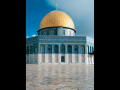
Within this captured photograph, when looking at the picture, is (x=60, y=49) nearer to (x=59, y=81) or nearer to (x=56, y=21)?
(x=56, y=21)

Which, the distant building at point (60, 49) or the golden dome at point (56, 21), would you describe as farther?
the golden dome at point (56, 21)

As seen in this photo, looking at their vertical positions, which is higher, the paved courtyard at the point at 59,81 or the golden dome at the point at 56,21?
the golden dome at the point at 56,21

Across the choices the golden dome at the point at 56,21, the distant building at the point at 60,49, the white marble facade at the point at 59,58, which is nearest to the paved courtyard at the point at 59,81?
the white marble facade at the point at 59,58

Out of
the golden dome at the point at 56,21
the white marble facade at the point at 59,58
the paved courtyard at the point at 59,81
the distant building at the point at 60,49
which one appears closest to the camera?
the paved courtyard at the point at 59,81

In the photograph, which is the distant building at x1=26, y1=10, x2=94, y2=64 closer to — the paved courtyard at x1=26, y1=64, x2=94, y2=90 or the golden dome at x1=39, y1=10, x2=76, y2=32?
the golden dome at x1=39, y1=10, x2=76, y2=32

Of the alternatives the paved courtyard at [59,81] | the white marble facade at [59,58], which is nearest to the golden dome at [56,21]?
the white marble facade at [59,58]

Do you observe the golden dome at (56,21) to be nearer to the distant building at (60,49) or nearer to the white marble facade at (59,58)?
the distant building at (60,49)

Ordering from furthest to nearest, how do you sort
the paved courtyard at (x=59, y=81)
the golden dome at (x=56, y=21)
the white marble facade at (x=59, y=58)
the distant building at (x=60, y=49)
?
the golden dome at (x=56, y=21)
the distant building at (x=60, y=49)
the white marble facade at (x=59, y=58)
the paved courtyard at (x=59, y=81)

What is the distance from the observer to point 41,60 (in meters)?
24.6

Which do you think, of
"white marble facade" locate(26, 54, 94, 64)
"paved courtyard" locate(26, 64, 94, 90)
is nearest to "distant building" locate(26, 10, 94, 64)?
"white marble facade" locate(26, 54, 94, 64)
